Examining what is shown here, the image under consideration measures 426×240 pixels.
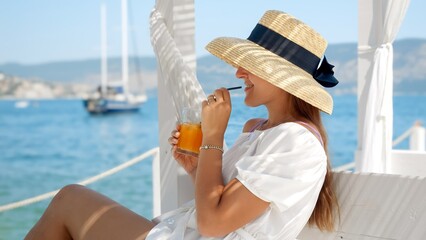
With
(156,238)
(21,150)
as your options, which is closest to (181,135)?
(156,238)

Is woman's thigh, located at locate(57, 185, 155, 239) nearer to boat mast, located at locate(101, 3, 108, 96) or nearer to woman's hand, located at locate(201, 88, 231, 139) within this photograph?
woman's hand, located at locate(201, 88, 231, 139)

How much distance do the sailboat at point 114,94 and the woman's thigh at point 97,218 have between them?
27358mm

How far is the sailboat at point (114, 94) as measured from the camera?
29875 mm

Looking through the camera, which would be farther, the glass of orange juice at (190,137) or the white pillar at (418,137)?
the white pillar at (418,137)

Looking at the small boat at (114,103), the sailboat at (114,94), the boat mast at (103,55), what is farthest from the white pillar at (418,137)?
the boat mast at (103,55)

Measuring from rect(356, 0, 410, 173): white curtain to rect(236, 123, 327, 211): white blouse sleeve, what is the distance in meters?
1.59

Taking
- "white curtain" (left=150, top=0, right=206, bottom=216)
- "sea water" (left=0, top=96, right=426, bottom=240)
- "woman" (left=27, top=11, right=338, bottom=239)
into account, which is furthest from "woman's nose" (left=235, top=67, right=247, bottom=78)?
"sea water" (left=0, top=96, right=426, bottom=240)

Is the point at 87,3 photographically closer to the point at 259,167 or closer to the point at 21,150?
the point at 21,150

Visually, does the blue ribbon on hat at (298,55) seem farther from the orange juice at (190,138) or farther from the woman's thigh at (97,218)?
the woman's thigh at (97,218)

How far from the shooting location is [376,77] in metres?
3.55

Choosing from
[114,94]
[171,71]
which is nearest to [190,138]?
[171,71]

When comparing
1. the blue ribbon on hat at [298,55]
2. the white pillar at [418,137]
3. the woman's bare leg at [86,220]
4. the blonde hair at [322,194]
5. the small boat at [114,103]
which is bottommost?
the small boat at [114,103]

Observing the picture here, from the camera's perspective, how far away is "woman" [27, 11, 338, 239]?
6.44ft

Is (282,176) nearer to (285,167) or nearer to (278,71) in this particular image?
(285,167)
